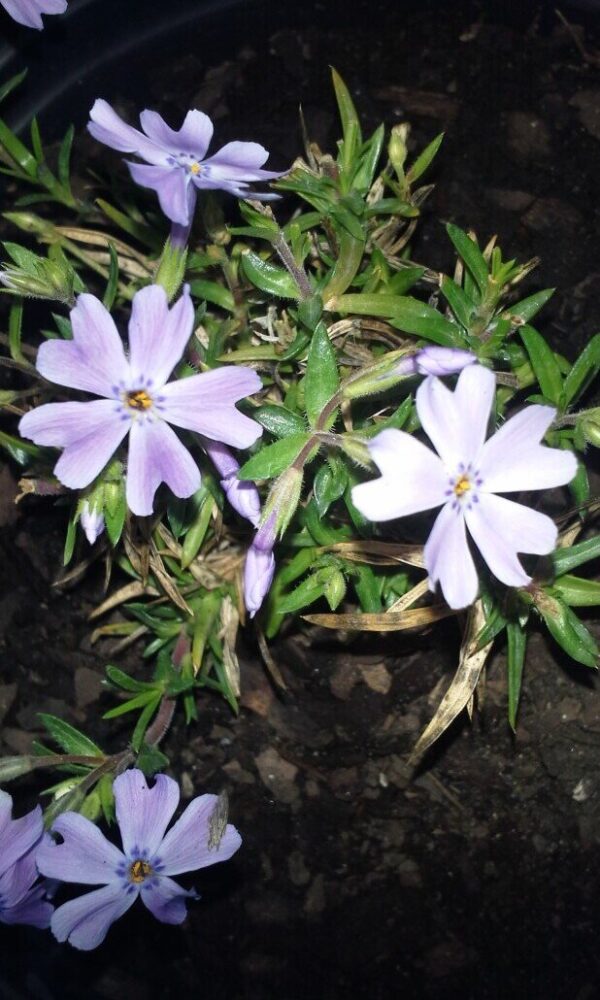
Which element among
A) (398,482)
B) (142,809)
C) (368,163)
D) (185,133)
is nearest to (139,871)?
(142,809)

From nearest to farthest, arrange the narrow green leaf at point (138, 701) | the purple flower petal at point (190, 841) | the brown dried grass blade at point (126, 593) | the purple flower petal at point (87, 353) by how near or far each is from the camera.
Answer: the purple flower petal at point (87, 353) < the purple flower petal at point (190, 841) < the narrow green leaf at point (138, 701) < the brown dried grass blade at point (126, 593)

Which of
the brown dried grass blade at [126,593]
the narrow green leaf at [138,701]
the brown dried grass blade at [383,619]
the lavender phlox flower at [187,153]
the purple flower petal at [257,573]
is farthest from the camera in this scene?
the brown dried grass blade at [126,593]

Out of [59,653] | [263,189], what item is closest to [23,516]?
[59,653]

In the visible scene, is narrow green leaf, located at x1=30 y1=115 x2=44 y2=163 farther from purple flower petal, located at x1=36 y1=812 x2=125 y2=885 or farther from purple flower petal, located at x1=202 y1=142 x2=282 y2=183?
purple flower petal, located at x1=36 y1=812 x2=125 y2=885

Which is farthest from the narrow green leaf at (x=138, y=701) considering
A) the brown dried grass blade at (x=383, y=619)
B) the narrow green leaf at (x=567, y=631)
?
the narrow green leaf at (x=567, y=631)

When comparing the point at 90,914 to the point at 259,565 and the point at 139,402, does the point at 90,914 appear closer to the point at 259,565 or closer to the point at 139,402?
the point at 259,565

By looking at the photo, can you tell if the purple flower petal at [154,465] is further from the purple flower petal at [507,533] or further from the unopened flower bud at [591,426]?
the unopened flower bud at [591,426]
